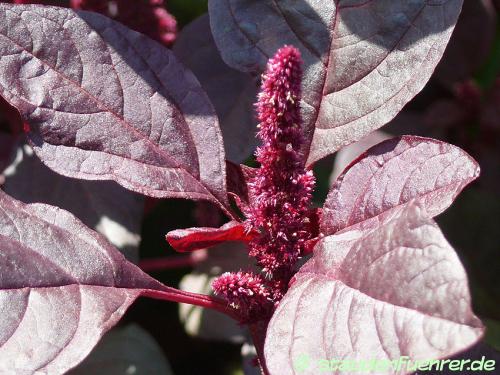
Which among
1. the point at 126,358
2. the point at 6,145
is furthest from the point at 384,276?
the point at 6,145

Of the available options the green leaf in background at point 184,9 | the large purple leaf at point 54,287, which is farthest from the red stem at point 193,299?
the green leaf in background at point 184,9

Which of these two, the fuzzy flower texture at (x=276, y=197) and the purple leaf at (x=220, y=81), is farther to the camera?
the purple leaf at (x=220, y=81)

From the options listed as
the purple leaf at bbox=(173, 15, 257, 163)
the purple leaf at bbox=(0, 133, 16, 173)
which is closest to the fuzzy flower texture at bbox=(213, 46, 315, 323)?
the purple leaf at bbox=(173, 15, 257, 163)

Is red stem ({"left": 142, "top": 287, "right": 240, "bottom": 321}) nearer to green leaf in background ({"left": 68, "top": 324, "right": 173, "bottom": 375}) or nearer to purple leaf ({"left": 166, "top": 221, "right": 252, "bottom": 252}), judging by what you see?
purple leaf ({"left": 166, "top": 221, "right": 252, "bottom": 252})

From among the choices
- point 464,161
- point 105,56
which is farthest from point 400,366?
point 105,56

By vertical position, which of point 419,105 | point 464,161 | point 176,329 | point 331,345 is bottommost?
point 176,329

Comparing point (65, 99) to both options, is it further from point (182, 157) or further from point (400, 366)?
Answer: point (400, 366)

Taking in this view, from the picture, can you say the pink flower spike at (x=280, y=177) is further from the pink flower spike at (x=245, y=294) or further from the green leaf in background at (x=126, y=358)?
the green leaf in background at (x=126, y=358)
